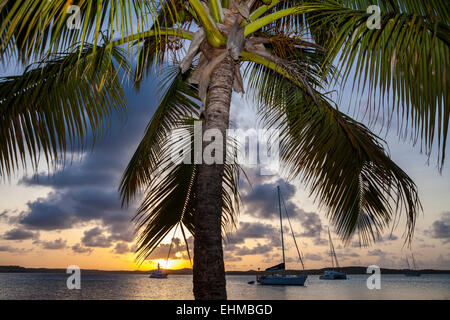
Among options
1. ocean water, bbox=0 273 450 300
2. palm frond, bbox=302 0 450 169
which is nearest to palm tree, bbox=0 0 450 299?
palm frond, bbox=302 0 450 169

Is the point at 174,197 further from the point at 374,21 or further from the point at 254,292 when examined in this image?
the point at 254,292

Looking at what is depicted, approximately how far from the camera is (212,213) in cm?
351

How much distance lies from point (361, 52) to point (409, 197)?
270cm

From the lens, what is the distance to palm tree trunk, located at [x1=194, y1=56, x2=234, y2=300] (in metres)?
3.29

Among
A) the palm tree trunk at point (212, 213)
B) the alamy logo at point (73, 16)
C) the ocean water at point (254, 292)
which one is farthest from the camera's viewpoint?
the ocean water at point (254, 292)

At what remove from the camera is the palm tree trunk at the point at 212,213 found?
3293 mm

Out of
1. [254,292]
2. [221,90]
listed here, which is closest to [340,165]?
[221,90]

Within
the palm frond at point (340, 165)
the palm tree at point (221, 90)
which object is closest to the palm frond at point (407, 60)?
the palm tree at point (221, 90)

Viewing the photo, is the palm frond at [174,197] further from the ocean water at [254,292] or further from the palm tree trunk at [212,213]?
the ocean water at [254,292]

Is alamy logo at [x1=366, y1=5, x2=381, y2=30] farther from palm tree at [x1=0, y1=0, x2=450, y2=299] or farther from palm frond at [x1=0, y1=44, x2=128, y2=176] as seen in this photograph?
palm frond at [x1=0, y1=44, x2=128, y2=176]
